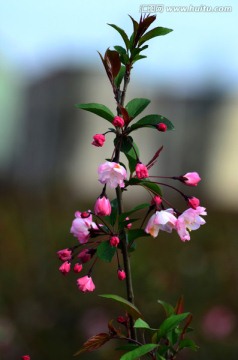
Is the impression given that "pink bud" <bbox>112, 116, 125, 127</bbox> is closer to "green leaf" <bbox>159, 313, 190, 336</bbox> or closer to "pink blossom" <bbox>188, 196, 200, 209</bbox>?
"pink blossom" <bbox>188, 196, 200, 209</bbox>

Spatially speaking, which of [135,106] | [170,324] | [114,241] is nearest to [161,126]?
[135,106]

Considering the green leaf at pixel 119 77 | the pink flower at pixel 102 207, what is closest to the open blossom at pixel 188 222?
the pink flower at pixel 102 207

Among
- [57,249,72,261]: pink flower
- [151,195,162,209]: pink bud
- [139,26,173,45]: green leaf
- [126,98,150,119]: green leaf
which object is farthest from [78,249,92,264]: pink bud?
[139,26,173,45]: green leaf

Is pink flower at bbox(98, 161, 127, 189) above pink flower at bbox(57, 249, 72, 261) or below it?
above

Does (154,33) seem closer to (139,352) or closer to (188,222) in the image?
(188,222)

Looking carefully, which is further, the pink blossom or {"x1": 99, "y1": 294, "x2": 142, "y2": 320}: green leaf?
the pink blossom

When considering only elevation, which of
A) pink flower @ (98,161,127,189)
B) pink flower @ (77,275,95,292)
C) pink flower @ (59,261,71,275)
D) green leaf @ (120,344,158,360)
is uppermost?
pink flower @ (98,161,127,189)

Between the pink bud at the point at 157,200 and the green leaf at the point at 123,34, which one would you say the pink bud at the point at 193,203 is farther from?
the green leaf at the point at 123,34
